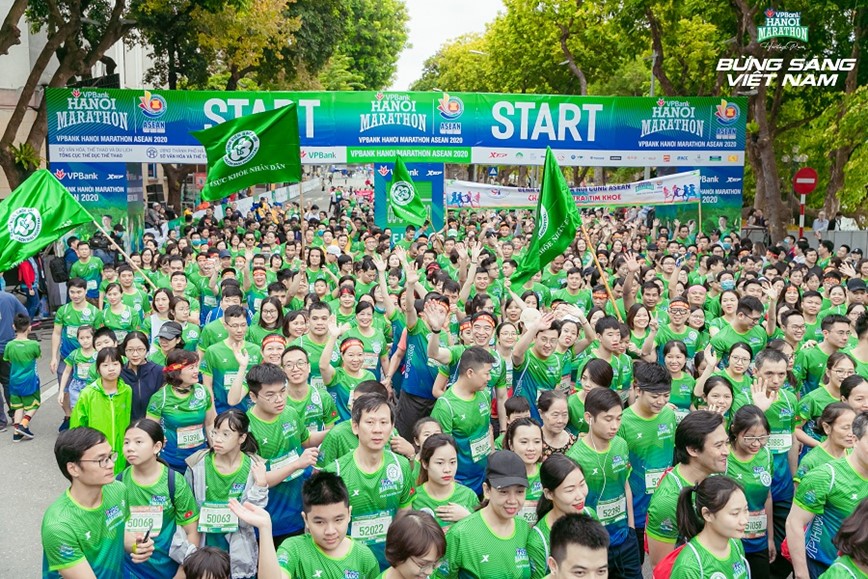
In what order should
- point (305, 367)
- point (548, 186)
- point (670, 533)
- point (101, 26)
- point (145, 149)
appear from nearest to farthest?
1. point (670, 533)
2. point (305, 367)
3. point (548, 186)
4. point (145, 149)
5. point (101, 26)

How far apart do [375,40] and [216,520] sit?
45776 millimetres

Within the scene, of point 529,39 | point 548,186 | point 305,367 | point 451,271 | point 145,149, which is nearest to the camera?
point 305,367

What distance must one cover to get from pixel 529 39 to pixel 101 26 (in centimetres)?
1890

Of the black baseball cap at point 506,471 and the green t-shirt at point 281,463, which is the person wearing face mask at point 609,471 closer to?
the black baseball cap at point 506,471

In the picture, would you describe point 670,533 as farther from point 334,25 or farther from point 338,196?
point 338,196

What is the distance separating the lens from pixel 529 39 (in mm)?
35938

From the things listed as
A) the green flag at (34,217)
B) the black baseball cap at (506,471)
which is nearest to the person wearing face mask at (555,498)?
the black baseball cap at (506,471)

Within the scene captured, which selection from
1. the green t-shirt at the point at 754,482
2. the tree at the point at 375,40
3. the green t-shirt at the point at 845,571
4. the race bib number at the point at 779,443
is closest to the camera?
the green t-shirt at the point at 845,571

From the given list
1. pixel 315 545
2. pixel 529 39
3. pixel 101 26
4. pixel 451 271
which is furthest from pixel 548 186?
pixel 529 39

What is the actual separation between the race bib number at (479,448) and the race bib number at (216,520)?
174 centimetres

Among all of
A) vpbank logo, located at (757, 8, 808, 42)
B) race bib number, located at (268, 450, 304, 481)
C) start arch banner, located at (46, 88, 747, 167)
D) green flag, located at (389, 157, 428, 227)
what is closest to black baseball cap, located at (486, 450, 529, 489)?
race bib number, located at (268, 450, 304, 481)

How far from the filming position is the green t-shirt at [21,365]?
9.59 metres

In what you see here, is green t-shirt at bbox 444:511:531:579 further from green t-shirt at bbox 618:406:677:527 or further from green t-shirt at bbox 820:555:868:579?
green t-shirt at bbox 618:406:677:527

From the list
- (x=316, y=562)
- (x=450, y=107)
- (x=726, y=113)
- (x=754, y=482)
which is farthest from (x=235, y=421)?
(x=726, y=113)
